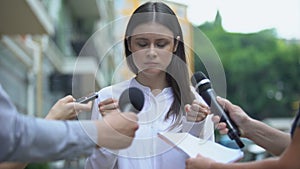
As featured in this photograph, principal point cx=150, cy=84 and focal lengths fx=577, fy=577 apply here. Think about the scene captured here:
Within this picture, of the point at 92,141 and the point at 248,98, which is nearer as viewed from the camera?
the point at 92,141

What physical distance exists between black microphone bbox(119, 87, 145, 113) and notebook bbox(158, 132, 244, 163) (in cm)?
15

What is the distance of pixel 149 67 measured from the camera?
2.38 meters

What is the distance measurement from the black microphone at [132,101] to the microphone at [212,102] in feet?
0.89

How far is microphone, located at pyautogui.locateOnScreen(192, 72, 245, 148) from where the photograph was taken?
6.95 ft

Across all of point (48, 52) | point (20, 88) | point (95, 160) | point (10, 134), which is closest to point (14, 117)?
point (10, 134)

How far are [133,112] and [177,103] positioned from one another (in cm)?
46

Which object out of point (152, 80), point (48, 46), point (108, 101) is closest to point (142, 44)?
point (152, 80)

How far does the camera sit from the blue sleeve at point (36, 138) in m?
1.66

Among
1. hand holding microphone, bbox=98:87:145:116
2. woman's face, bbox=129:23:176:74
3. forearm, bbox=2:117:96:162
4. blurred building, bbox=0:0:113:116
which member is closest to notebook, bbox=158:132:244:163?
hand holding microphone, bbox=98:87:145:116

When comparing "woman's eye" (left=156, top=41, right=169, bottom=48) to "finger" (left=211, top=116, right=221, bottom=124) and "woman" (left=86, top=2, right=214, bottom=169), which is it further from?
"finger" (left=211, top=116, right=221, bottom=124)

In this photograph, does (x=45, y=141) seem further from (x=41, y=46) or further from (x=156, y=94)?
(x=41, y=46)

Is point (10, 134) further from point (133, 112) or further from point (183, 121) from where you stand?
point (183, 121)

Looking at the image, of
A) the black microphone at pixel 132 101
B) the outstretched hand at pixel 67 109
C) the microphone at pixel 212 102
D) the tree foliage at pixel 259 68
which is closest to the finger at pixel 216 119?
the microphone at pixel 212 102

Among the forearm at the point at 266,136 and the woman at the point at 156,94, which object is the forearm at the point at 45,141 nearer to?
the woman at the point at 156,94
